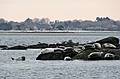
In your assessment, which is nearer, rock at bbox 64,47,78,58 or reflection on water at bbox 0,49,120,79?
reflection on water at bbox 0,49,120,79

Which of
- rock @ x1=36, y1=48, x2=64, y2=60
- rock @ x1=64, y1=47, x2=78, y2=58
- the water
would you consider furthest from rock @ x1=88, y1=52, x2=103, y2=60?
rock @ x1=36, y1=48, x2=64, y2=60

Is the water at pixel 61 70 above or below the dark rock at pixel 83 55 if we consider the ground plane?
below

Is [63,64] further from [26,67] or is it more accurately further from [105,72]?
[105,72]

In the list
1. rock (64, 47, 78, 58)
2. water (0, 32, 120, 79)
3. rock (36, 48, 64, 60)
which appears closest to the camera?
water (0, 32, 120, 79)

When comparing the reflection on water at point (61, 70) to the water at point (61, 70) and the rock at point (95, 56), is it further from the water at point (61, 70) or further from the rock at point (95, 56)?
the rock at point (95, 56)

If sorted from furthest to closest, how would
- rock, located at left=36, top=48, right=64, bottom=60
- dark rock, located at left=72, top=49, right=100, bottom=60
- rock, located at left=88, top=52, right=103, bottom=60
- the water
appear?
rock, located at left=36, top=48, right=64, bottom=60 → dark rock, located at left=72, top=49, right=100, bottom=60 → rock, located at left=88, top=52, right=103, bottom=60 → the water

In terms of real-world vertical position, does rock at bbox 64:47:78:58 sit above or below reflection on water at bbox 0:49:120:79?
above

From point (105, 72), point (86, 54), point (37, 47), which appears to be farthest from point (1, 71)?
point (37, 47)

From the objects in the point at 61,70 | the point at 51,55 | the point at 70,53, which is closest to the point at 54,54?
the point at 51,55

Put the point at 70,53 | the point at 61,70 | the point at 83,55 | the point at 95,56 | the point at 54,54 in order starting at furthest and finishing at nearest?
the point at 70,53, the point at 54,54, the point at 83,55, the point at 95,56, the point at 61,70

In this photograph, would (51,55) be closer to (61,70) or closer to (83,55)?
(83,55)

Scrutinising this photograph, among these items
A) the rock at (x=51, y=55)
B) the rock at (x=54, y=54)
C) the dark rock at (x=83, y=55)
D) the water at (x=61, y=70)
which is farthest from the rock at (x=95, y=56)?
the rock at (x=51, y=55)

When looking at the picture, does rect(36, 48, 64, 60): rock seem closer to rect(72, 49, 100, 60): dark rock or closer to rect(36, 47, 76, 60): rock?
rect(36, 47, 76, 60): rock

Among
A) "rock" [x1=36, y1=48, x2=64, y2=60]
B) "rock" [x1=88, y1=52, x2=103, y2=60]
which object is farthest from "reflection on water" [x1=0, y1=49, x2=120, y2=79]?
"rock" [x1=36, y1=48, x2=64, y2=60]
